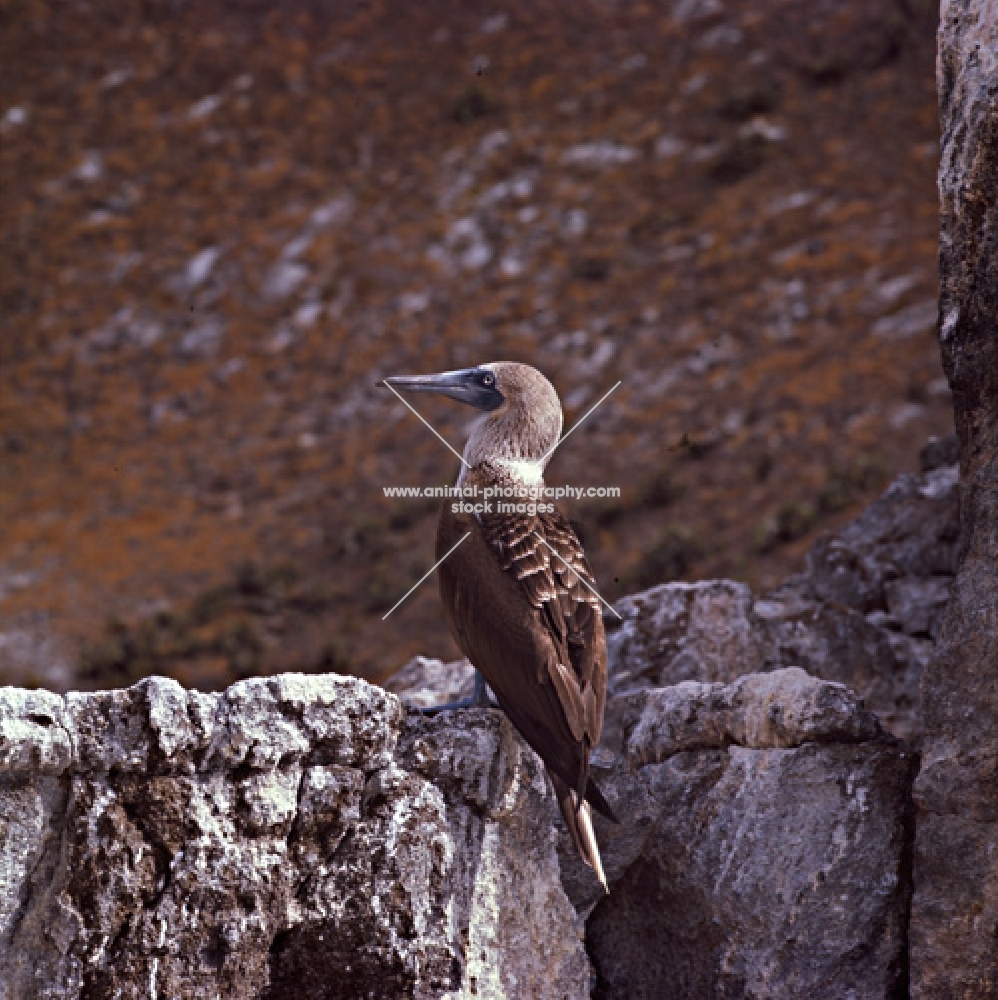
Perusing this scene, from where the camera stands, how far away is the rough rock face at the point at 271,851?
4.45 metres

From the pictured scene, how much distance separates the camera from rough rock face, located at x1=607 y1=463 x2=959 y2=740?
27.3 feet

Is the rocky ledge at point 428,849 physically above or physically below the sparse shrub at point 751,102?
below

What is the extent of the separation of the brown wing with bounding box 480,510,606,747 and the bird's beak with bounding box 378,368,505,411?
0.52 metres

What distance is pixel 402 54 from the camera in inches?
1323

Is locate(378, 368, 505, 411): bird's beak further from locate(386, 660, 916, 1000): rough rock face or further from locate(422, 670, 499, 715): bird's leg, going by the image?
locate(386, 660, 916, 1000): rough rock face

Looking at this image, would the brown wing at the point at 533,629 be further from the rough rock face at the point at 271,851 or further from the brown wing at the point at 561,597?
the rough rock face at the point at 271,851

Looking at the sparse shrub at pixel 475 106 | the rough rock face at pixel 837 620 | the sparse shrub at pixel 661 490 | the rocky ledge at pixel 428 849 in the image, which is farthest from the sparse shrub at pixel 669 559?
the sparse shrub at pixel 475 106

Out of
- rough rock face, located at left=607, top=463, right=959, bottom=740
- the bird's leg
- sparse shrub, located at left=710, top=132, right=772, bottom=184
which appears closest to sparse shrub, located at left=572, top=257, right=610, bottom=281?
sparse shrub, located at left=710, top=132, right=772, bottom=184

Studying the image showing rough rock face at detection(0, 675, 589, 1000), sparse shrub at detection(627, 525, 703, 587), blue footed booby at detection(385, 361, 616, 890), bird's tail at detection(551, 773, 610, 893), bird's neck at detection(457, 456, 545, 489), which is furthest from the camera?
sparse shrub at detection(627, 525, 703, 587)

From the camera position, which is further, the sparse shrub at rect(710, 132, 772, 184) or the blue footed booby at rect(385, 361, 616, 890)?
the sparse shrub at rect(710, 132, 772, 184)

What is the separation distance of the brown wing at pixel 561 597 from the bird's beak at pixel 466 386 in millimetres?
523

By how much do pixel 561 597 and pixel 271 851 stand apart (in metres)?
1.50

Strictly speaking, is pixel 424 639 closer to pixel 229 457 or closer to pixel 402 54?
pixel 229 457


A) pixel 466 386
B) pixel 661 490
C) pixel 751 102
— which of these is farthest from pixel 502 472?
pixel 751 102
